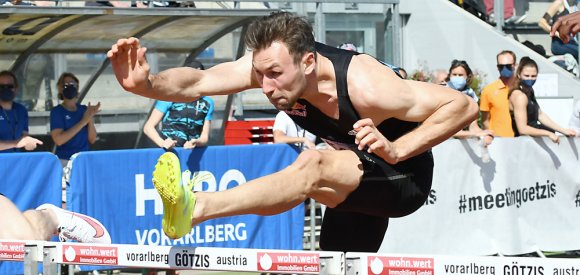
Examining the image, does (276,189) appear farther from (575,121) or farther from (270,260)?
(575,121)

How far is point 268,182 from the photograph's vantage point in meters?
5.66

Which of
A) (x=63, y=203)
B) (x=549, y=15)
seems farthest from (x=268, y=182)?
(x=549, y=15)

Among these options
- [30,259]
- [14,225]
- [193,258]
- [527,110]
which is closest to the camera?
[193,258]

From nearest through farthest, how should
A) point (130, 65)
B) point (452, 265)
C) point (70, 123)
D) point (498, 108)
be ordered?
point (452, 265) → point (130, 65) → point (70, 123) → point (498, 108)

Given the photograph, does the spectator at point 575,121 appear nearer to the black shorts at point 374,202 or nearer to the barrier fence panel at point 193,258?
the black shorts at point 374,202

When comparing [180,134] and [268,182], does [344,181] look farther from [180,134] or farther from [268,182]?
[180,134]

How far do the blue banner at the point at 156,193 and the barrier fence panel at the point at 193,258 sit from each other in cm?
343

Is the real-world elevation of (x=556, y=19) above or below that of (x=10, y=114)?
above

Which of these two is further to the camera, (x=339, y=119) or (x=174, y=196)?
(x=339, y=119)

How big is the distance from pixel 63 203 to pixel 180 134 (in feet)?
5.30

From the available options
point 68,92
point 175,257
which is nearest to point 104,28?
point 68,92

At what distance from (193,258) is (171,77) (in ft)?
3.57

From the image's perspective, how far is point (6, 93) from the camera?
35.6 ft

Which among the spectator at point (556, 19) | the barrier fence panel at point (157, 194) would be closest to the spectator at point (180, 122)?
the barrier fence panel at point (157, 194)
